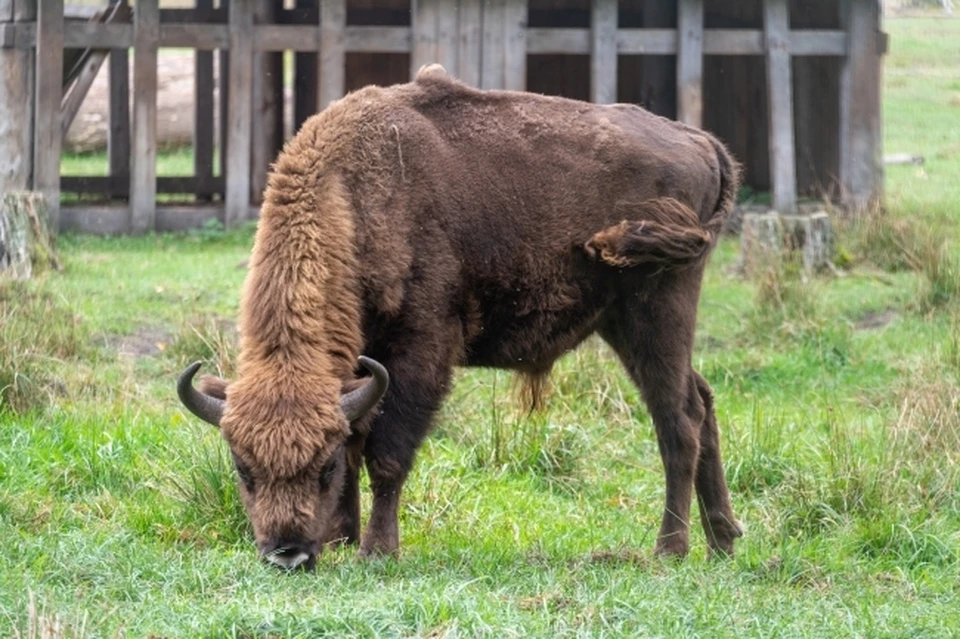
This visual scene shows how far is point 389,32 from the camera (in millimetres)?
14438

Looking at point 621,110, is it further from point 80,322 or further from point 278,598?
point 80,322

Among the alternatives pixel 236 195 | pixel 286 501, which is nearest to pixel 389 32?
pixel 236 195

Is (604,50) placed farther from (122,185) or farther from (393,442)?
(393,442)

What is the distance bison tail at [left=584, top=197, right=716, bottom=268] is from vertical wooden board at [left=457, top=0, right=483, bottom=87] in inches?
308

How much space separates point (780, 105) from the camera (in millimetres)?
14727

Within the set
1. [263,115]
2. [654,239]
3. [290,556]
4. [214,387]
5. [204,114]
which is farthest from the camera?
[204,114]

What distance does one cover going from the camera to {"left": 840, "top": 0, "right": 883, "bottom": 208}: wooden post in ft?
48.9

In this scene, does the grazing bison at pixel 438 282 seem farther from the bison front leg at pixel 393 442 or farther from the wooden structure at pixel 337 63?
the wooden structure at pixel 337 63

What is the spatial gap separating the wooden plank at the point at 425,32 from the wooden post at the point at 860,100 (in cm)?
411

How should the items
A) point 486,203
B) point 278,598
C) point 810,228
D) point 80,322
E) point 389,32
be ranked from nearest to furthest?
point 278,598 < point 486,203 < point 80,322 < point 810,228 < point 389,32

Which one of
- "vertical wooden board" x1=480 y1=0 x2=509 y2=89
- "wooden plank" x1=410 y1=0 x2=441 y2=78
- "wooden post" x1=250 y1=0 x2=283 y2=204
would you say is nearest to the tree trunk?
"wooden post" x1=250 y1=0 x2=283 y2=204

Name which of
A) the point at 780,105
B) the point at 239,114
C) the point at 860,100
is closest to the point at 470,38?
the point at 239,114

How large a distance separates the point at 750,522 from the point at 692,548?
47 centimetres

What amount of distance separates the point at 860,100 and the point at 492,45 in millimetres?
3728
